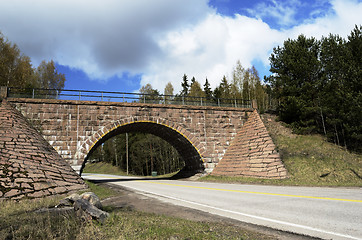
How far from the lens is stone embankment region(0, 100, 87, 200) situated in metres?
10.9

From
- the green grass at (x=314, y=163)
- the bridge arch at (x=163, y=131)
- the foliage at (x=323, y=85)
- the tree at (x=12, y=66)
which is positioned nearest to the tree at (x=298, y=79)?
the foliage at (x=323, y=85)

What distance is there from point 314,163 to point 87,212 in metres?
17.6

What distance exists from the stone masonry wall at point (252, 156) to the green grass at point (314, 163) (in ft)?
2.72

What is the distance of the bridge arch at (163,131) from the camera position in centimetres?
1968

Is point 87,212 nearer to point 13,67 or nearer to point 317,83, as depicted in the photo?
point 317,83

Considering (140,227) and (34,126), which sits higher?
(34,126)

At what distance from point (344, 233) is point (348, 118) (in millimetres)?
19397

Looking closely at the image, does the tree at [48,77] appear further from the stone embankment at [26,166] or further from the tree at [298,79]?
the tree at [298,79]

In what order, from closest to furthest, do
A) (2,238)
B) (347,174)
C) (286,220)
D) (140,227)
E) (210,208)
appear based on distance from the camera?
(2,238) < (140,227) < (286,220) < (210,208) < (347,174)

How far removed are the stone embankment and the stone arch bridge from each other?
1392 mm

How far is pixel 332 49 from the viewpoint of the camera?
75.0ft

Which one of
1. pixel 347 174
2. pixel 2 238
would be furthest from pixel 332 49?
pixel 2 238

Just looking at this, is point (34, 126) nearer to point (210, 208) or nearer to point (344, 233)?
point (210, 208)

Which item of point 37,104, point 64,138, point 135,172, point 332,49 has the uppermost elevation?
point 332,49
